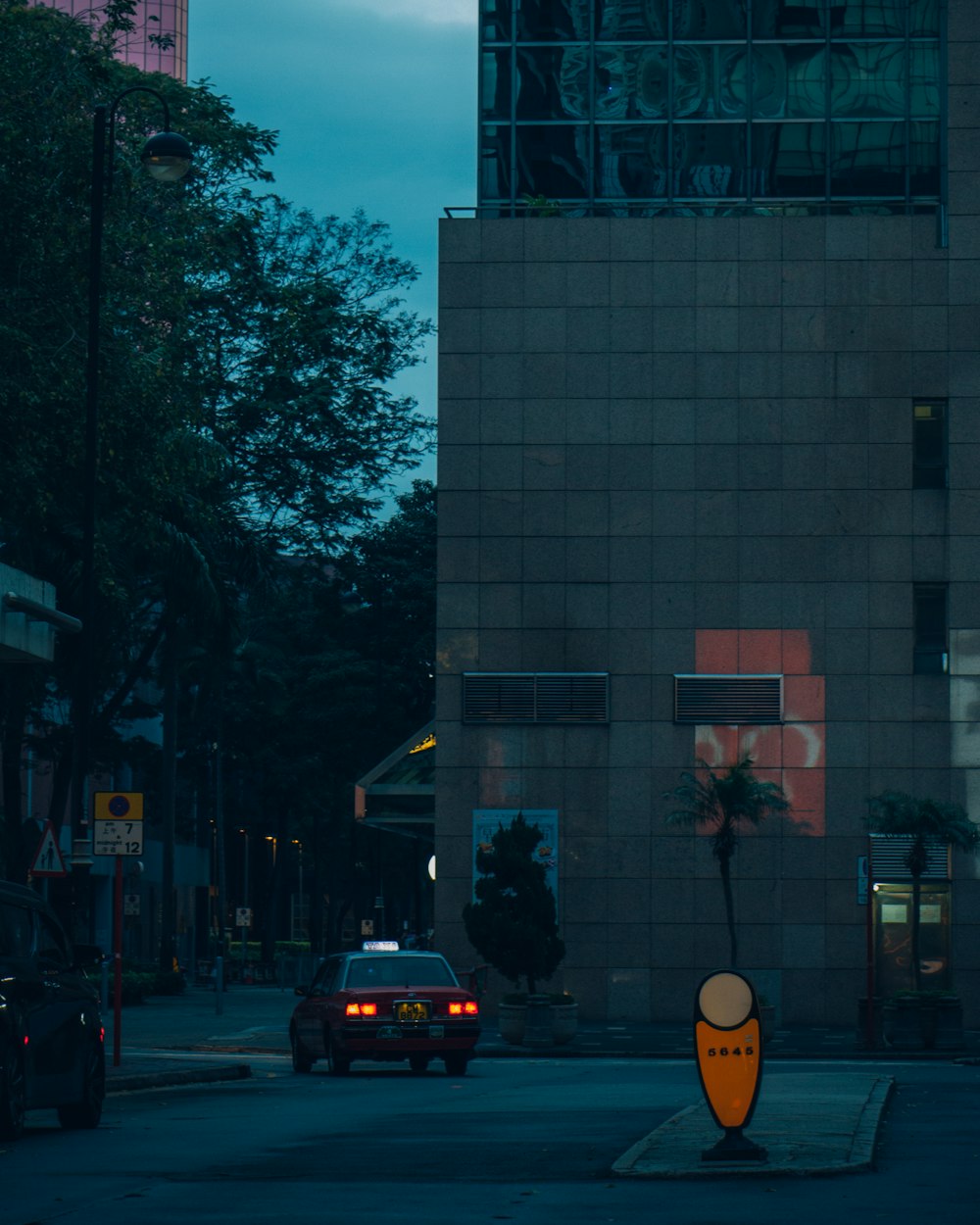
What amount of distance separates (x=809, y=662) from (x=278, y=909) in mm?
92886

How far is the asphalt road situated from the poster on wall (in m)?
24.8

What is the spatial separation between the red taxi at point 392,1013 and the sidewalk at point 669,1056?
1181mm

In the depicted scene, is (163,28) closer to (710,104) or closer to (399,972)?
(710,104)

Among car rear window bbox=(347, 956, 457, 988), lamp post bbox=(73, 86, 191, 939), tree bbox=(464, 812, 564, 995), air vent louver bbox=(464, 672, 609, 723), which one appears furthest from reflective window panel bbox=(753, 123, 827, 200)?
car rear window bbox=(347, 956, 457, 988)

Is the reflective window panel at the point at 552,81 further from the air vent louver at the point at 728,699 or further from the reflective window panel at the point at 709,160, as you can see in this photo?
the air vent louver at the point at 728,699

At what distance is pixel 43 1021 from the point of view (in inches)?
678

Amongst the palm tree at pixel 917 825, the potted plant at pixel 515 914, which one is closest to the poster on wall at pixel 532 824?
the palm tree at pixel 917 825

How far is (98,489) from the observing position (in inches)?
1378

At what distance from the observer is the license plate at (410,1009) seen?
26.8 m

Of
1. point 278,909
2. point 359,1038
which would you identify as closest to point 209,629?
point 359,1038

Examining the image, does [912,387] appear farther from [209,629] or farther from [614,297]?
[209,629]

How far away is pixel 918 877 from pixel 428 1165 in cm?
2922

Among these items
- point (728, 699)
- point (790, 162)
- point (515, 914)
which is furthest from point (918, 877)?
point (790, 162)

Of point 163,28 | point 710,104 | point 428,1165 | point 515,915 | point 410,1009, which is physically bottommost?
point 428,1165
